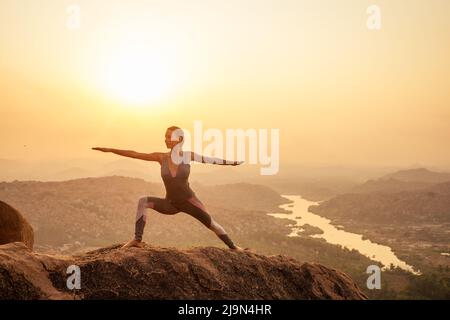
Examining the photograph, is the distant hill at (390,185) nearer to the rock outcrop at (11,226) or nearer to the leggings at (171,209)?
the leggings at (171,209)

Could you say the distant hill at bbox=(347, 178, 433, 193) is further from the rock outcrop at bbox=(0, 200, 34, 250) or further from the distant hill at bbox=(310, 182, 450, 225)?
the rock outcrop at bbox=(0, 200, 34, 250)

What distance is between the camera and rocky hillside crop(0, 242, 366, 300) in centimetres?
577

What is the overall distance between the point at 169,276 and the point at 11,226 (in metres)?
4.61

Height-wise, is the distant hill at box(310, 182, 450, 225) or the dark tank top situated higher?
the dark tank top

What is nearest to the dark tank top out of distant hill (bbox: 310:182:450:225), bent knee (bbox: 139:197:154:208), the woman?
the woman

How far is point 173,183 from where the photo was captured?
7.09 meters

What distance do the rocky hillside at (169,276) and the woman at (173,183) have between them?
0.59 m

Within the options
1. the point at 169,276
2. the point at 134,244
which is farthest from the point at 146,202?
the point at 169,276

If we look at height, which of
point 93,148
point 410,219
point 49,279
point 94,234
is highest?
point 93,148

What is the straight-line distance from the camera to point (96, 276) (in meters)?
6.04

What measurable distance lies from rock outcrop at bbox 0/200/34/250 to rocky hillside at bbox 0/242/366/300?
6.43ft
